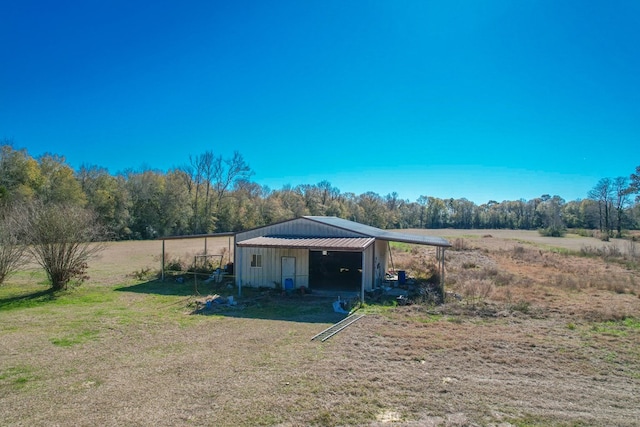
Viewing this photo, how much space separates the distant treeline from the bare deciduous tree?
27.6 ft

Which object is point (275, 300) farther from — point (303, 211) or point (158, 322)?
point (303, 211)

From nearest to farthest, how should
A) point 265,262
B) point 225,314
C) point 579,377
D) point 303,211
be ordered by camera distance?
point 579,377 < point 225,314 < point 265,262 < point 303,211

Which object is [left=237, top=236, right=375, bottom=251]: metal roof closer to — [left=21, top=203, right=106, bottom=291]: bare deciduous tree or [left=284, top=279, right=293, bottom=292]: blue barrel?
[left=284, top=279, right=293, bottom=292]: blue barrel

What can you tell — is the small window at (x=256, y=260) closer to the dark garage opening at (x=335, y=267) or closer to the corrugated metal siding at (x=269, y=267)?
the corrugated metal siding at (x=269, y=267)

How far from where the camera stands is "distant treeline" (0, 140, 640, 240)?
39.5 metres

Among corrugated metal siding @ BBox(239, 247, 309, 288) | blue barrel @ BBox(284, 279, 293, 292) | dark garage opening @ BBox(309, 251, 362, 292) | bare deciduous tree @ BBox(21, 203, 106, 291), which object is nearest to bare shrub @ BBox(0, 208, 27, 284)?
bare deciduous tree @ BBox(21, 203, 106, 291)

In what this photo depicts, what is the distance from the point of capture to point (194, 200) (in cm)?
6116

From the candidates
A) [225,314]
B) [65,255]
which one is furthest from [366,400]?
[65,255]

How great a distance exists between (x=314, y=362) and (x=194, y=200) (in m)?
57.6

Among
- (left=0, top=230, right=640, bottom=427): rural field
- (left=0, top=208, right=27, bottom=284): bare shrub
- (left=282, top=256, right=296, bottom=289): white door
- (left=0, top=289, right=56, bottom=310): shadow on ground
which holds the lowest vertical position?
(left=0, top=230, right=640, bottom=427): rural field

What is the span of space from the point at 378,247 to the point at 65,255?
15.0 meters

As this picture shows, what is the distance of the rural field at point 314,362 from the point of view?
5691mm

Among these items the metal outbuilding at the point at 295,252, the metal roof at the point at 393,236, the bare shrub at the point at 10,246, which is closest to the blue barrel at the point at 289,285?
the metal outbuilding at the point at 295,252

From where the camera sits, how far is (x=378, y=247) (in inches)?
771
